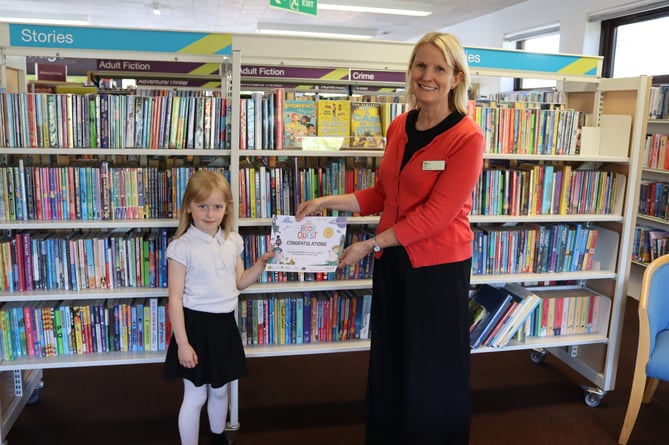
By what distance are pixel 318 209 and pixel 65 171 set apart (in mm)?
1155

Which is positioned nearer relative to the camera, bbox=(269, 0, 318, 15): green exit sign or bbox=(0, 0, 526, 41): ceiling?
bbox=(269, 0, 318, 15): green exit sign

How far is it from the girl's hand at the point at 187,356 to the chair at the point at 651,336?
2.03 meters

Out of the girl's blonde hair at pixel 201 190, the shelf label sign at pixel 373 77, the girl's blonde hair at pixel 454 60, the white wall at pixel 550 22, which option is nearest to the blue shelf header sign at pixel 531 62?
the girl's blonde hair at pixel 454 60

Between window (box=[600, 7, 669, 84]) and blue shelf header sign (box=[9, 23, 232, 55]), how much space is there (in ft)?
17.1

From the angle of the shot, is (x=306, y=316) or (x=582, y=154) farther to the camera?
(x=582, y=154)

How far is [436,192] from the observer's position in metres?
1.98

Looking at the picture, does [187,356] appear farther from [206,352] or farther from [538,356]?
[538,356]

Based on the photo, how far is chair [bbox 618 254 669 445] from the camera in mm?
2600

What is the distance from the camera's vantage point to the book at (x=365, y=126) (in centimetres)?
273

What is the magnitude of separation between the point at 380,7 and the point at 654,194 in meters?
5.54

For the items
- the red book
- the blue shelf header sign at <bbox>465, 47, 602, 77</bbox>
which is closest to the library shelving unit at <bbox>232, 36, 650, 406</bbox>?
the blue shelf header sign at <bbox>465, 47, 602, 77</bbox>

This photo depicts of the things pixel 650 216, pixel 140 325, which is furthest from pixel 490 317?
pixel 650 216

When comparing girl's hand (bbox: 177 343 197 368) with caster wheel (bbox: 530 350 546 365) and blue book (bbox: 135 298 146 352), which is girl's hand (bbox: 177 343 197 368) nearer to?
blue book (bbox: 135 298 146 352)

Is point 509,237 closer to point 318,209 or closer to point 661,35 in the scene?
point 318,209
